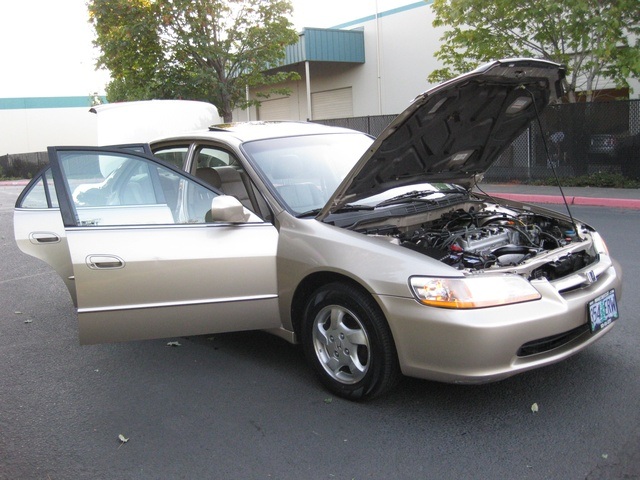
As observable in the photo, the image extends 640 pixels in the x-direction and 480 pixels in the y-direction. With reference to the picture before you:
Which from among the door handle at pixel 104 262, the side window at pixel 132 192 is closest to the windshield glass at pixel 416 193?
the side window at pixel 132 192

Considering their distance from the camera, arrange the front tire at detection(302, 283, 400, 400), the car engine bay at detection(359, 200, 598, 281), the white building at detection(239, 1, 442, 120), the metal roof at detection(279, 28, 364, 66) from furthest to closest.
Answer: the metal roof at detection(279, 28, 364, 66)
the white building at detection(239, 1, 442, 120)
the car engine bay at detection(359, 200, 598, 281)
the front tire at detection(302, 283, 400, 400)

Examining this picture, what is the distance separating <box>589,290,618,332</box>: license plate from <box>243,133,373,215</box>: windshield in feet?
5.86

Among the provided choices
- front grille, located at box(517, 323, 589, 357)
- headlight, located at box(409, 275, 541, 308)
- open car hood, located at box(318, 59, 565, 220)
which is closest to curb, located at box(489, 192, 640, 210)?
open car hood, located at box(318, 59, 565, 220)

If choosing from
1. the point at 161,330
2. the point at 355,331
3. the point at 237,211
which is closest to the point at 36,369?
the point at 161,330

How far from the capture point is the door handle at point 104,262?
3.66m

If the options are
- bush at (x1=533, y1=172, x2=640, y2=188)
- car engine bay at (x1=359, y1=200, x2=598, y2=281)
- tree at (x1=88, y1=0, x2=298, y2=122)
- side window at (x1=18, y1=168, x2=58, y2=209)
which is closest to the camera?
car engine bay at (x1=359, y1=200, x2=598, y2=281)

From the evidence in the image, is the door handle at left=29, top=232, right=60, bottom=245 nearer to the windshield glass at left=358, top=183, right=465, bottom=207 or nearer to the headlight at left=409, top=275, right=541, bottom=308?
the windshield glass at left=358, top=183, right=465, bottom=207

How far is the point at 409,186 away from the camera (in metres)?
4.71

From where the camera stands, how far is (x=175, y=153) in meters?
4.96

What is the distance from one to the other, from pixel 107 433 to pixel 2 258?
21.8 feet

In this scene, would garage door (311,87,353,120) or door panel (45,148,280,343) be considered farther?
garage door (311,87,353,120)

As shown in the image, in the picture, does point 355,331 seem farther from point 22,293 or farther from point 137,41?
point 137,41

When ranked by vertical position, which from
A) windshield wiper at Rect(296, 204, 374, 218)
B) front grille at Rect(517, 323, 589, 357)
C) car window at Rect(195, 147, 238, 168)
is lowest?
front grille at Rect(517, 323, 589, 357)

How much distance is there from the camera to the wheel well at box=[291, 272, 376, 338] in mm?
3561
